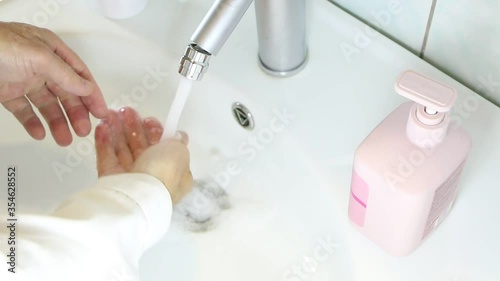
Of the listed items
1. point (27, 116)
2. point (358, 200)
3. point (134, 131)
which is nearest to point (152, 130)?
point (134, 131)

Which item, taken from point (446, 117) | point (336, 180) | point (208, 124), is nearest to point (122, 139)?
point (208, 124)

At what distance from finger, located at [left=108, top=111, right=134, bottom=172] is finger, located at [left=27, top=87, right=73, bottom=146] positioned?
51 millimetres

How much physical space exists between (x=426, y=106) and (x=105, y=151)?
309 millimetres

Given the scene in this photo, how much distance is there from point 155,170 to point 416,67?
0.25m

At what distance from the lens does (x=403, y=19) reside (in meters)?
0.55

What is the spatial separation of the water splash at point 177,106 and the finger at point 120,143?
4 centimetres

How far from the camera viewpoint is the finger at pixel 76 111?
23.8 inches

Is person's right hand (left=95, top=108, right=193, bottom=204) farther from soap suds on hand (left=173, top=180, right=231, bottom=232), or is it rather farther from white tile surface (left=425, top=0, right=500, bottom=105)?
white tile surface (left=425, top=0, right=500, bottom=105)

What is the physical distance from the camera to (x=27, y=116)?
0.61 m

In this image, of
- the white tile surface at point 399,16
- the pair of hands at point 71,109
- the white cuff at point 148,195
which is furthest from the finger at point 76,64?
the white tile surface at point 399,16

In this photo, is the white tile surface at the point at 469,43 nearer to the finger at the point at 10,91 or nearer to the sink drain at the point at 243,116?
the sink drain at the point at 243,116

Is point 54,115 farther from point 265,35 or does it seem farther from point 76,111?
point 265,35

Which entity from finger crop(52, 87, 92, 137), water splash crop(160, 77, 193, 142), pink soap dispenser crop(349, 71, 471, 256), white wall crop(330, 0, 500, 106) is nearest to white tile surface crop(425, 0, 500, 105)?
white wall crop(330, 0, 500, 106)

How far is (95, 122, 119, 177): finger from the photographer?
22.2 inches
